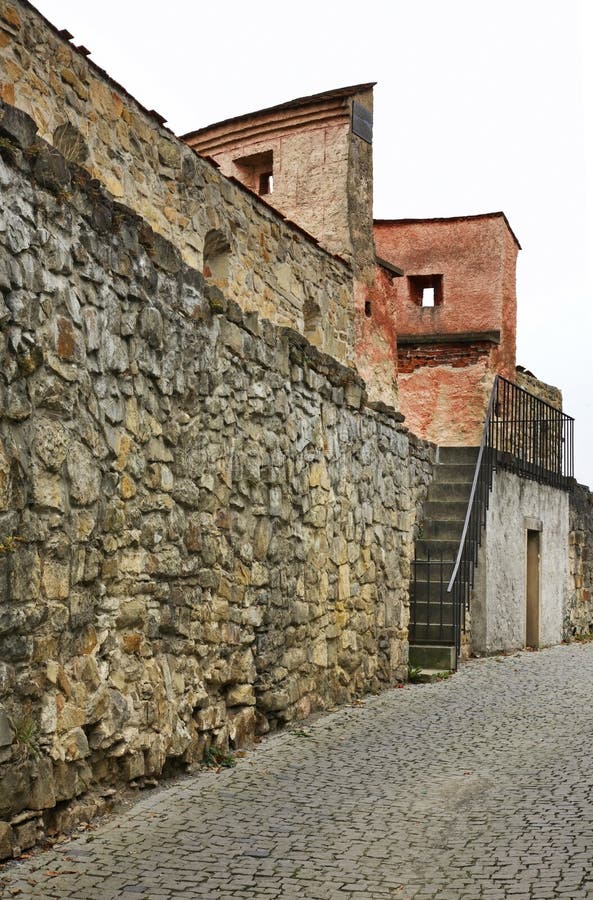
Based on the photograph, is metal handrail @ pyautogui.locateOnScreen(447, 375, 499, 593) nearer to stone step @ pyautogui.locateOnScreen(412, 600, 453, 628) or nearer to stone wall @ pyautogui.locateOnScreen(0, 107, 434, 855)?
stone step @ pyautogui.locateOnScreen(412, 600, 453, 628)

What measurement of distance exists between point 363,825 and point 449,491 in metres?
8.85

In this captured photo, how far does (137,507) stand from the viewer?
17.8 ft

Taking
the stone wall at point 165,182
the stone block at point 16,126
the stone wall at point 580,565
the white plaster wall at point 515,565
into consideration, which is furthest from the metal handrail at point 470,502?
the stone block at point 16,126

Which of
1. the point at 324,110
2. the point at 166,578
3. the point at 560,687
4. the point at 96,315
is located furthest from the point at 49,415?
the point at 324,110

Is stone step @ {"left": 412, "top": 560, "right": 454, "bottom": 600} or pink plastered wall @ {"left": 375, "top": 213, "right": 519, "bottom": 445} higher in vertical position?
pink plastered wall @ {"left": 375, "top": 213, "right": 519, "bottom": 445}

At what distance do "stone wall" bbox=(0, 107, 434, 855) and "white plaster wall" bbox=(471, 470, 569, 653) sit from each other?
5.58 meters

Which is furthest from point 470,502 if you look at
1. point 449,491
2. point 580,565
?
point 580,565

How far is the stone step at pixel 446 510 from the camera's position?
1329 cm

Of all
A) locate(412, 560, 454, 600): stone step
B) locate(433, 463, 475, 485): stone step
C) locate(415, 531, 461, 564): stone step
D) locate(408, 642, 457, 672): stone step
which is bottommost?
locate(408, 642, 457, 672): stone step

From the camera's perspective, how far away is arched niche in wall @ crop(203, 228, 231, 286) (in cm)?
1116

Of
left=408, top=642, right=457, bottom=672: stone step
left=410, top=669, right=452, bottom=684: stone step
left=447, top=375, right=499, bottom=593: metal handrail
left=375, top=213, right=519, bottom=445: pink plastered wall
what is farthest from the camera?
left=375, top=213, right=519, bottom=445: pink plastered wall

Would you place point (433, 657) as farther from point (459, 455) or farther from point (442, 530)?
point (459, 455)

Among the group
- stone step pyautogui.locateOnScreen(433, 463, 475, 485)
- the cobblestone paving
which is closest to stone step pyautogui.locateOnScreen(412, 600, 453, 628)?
stone step pyautogui.locateOnScreen(433, 463, 475, 485)

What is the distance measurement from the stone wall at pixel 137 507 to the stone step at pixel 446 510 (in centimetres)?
508
